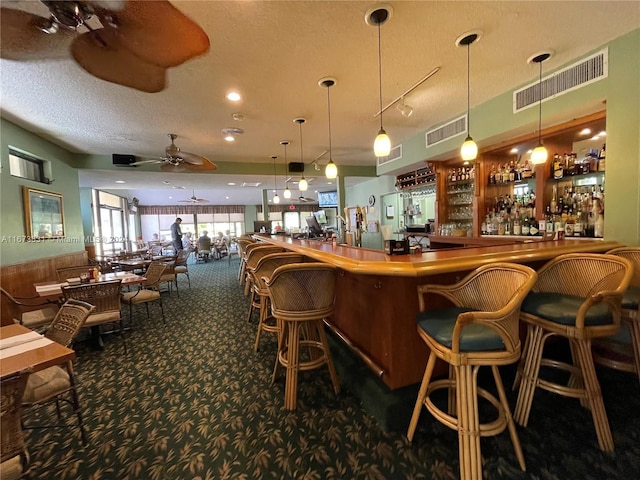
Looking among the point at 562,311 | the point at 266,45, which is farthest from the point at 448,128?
the point at 562,311

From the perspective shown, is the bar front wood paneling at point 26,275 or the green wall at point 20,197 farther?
the green wall at point 20,197

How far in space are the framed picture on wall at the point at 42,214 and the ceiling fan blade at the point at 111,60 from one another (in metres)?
3.06

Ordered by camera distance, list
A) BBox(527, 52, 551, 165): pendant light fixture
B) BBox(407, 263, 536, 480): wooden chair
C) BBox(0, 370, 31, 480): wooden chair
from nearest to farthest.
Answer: BBox(0, 370, 31, 480): wooden chair → BBox(407, 263, 536, 480): wooden chair → BBox(527, 52, 551, 165): pendant light fixture

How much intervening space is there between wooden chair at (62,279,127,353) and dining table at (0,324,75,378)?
1.08 metres

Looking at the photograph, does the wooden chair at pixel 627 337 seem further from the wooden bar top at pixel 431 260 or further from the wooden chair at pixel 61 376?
the wooden chair at pixel 61 376

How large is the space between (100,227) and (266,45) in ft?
31.3

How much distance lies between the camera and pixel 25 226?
3908 millimetres

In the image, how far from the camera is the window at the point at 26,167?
12.6ft

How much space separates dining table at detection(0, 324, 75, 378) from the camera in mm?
1329

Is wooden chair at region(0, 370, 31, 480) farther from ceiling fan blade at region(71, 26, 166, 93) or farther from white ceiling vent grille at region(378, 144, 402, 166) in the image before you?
white ceiling vent grille at region(378, 144, 402, 166)

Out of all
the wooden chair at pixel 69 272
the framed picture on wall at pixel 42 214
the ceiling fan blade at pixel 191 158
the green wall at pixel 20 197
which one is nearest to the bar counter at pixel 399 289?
the ceiling fan blade at pixel 191 158

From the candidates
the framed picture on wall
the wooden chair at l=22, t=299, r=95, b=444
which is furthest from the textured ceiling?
the wooden chair at l=22, t=299, r=95, b=444

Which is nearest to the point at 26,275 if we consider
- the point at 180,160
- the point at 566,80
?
the point at 180,160

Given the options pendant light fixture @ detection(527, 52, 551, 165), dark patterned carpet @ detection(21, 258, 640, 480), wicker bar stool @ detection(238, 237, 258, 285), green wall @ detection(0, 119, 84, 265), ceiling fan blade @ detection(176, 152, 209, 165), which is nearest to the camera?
dark patterned carpet @ detection(21, 258, 640, 480)
